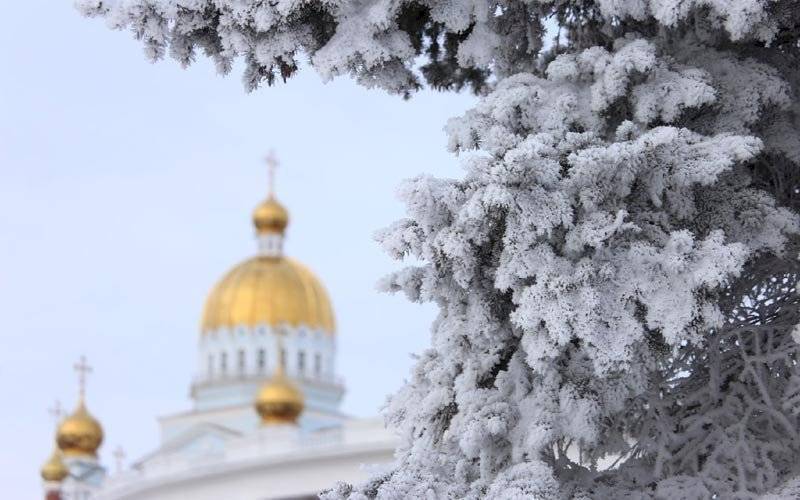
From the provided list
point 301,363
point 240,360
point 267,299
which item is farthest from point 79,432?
point 301,363

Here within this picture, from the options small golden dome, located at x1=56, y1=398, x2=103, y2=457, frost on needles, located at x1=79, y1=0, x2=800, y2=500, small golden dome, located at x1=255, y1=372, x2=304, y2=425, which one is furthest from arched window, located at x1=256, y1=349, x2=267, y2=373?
frost on needles, located at x1=79, y1=0, x2=800, y2=500

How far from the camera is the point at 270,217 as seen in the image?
57.4 meters

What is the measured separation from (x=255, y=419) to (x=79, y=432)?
18.9 ft

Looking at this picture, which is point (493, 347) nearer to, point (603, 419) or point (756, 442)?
point (603, 419)

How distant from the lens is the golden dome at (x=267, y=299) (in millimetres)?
57281

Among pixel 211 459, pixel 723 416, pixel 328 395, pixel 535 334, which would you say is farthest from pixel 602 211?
pixel 328 395

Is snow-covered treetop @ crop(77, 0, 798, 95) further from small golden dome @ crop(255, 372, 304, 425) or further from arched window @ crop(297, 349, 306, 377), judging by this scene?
arched window @ crop(297, 349, 306, 377)

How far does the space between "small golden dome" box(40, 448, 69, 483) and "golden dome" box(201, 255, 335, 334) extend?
326 inches

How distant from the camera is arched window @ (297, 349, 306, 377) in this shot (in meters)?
57.5

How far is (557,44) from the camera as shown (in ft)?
23.5

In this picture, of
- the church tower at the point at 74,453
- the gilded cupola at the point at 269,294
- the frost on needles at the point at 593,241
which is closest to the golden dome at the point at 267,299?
the gilded cupola at the point at 269,294

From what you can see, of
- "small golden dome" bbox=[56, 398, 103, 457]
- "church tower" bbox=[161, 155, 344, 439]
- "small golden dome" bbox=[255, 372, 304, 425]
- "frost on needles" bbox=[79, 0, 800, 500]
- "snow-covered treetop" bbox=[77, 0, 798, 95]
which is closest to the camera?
"frost on needles" bbox=[79, 0, 800, 500]

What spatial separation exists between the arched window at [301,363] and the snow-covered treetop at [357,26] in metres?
50.9

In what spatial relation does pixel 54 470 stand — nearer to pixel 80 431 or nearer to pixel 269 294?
pixel 80 431
